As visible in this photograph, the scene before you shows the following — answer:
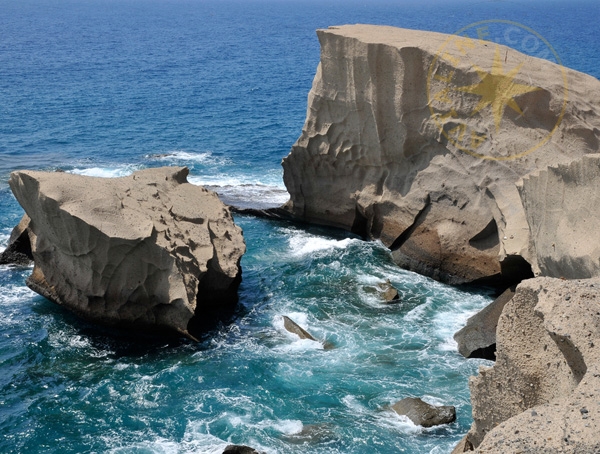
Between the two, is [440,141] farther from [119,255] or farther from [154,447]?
[154,447]

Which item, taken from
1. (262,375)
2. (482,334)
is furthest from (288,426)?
(482,334)

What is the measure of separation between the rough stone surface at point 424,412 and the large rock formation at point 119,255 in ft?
24.5

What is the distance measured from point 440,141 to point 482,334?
8533 mm

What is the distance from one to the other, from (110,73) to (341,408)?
6355cm

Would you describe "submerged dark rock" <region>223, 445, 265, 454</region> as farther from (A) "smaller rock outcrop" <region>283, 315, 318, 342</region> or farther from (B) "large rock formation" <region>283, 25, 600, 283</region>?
(B) "large rock formation" <region>283, 25, 600, 283</region>

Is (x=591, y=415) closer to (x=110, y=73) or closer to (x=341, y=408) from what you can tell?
(x=341, y=408)

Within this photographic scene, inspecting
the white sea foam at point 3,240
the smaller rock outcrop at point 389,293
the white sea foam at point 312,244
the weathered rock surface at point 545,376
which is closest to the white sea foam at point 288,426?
the weathered rock surface at point 545,376

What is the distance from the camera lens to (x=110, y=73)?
7962 cm

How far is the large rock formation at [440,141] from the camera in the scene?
28.2 m

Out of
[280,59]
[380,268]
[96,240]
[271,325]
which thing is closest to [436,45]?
[380,268]

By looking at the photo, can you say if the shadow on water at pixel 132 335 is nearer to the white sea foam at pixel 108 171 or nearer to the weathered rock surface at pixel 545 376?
the weathered rock surface at pixel 545 376

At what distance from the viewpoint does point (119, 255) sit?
2556 cm

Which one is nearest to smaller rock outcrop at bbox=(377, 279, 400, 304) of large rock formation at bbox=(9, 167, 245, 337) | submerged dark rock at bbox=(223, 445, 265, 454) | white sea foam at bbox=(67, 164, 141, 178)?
large rock formation at bbox=(9, 167, 245, 337)

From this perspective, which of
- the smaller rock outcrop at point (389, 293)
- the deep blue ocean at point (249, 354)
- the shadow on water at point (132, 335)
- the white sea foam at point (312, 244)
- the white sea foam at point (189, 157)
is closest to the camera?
the deep blue ocean at point (249, 354)
